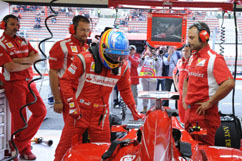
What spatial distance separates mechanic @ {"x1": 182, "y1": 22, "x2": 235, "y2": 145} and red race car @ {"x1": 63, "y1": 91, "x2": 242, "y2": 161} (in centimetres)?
57

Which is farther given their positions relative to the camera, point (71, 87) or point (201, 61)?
point (201, 61)

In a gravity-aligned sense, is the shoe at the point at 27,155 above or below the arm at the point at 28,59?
below

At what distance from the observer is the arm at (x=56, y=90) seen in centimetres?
327

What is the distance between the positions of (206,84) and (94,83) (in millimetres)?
1058

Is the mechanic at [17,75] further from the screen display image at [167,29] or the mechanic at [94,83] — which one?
the screen display image at [167,29]

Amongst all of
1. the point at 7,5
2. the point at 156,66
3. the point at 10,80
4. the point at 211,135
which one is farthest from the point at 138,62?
the point at 211,135

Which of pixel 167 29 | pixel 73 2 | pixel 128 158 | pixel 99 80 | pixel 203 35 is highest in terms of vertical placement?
pixel 73 2

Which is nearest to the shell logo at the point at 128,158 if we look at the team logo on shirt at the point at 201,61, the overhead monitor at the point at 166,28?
the team logo on shirt at the point at 201,61

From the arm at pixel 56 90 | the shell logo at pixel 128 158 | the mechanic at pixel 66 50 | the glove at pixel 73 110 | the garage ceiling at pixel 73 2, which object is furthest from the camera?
the garage ceiling at pixel 73 2

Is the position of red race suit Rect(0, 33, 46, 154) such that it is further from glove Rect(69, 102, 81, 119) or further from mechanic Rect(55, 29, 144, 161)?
glove Rect(69, 102, 81, 119)

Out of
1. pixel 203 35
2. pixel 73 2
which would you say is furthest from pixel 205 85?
pixel 73 2

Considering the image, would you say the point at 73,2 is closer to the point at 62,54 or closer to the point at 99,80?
the point at 62,54

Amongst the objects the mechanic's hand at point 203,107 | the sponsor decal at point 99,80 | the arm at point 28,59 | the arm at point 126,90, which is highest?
the arm at point 28,59

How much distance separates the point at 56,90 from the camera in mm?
3387
